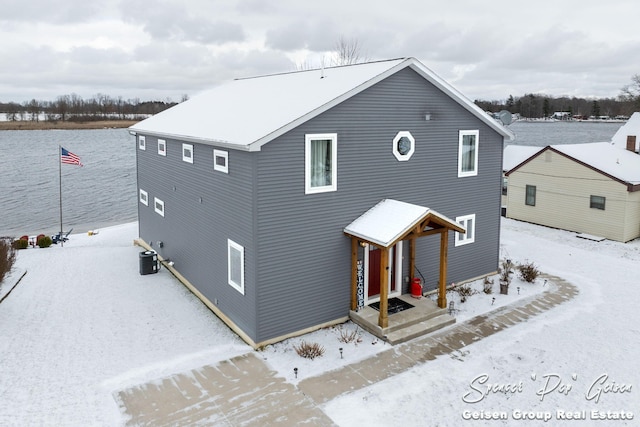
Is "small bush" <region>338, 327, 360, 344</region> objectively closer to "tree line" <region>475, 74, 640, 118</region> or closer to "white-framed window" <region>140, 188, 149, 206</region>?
"white-framed window" <region>140, 188, 149, 206</region>

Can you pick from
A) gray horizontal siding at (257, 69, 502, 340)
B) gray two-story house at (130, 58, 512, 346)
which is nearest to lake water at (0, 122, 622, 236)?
gray two-story house at (130, 58, 512, 346)

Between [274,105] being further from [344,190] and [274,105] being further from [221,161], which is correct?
[344,190]

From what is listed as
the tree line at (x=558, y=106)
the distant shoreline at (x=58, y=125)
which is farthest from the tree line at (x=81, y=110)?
the tree line at (x=558, y=106)

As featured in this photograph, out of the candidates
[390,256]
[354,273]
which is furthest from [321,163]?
[390,256]

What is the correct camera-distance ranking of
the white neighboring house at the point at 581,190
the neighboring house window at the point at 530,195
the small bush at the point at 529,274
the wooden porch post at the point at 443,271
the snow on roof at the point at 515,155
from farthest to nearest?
the snow on roof at the point at 515,155, the neighboring house window at the point at 530,195, the white neighboring house at the point at 581,190, the small bush at the point at 529,274, the wooden porch post at the point at 443,271

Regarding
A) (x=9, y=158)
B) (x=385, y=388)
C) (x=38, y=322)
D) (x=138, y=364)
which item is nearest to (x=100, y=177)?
(x=9, y=158)

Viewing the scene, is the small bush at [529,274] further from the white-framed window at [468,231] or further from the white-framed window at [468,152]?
the white-framed window at [468,152]
